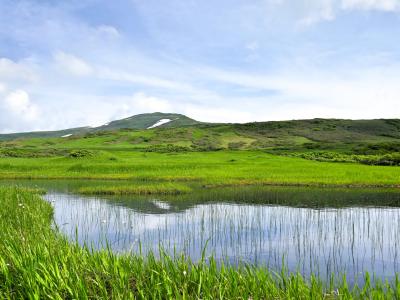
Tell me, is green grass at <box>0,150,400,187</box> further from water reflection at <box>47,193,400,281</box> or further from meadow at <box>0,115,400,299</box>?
water reflection at <box>47,193,400,281</box>

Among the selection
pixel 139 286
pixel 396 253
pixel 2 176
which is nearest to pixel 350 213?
pixel 396 253

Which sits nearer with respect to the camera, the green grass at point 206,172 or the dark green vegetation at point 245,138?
the green grass at point 206,172

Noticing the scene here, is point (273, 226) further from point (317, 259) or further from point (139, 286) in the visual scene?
point (139, 286)

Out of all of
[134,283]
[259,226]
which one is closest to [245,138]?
[259,226]

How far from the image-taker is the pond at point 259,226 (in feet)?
63.9

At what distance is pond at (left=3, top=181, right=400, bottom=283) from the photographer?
1948 cm

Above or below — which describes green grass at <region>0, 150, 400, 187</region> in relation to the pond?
above

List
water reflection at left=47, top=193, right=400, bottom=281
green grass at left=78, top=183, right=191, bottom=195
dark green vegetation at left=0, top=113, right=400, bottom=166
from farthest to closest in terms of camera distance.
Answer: dark green vegetation at left=0, top=113, right=400, bottom=166, green grass at left=78, top=183, right=191, bottom=195, water reflection at left=47, top=193, right=400, bottom=281

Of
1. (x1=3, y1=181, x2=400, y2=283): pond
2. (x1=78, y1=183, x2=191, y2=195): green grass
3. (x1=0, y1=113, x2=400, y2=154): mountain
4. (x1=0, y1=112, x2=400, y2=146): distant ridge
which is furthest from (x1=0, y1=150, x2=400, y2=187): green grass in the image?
(x1=0, y1=112, x2=400, y2=146): distant ridge

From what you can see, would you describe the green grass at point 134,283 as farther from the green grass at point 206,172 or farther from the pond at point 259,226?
the green grass at point 206,172

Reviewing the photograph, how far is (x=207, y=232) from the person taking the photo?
81.5ft

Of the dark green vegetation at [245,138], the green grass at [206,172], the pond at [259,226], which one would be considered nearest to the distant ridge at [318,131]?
the dark green vegetation at [245,138]

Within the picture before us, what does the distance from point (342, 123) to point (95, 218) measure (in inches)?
6455

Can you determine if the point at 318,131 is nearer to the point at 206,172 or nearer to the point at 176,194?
the point at 206,172
